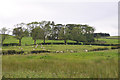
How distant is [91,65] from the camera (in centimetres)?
969

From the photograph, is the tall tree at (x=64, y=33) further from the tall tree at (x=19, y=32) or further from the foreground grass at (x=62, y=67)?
the foreground grass at (x=62, y=67)

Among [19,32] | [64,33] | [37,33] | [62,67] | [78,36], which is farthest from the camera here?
[64,33]

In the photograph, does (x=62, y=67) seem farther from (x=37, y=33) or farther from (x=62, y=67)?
(x=37, y=33)

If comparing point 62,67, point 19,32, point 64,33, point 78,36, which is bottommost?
point 62,67

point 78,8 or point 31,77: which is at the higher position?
point 78,8

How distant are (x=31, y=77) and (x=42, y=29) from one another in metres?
39.6

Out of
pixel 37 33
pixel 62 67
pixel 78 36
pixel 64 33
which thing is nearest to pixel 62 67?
pixel 62 67

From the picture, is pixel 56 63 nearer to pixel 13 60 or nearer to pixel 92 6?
pixel 13 60

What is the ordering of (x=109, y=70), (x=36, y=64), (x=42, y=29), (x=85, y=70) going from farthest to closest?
1. (x=42, y=29)
2. (x=36, y=64)
3. (x=85, y=70)
4. (x=109, y=70)

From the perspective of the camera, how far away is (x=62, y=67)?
34.2 ft

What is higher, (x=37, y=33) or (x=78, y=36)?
(x=37, y=33)

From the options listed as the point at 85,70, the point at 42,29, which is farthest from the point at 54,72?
the point at 42,29

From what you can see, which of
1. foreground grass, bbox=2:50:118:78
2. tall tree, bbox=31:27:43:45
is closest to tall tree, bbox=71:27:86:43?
tall tree, bbox=31:27:43:45

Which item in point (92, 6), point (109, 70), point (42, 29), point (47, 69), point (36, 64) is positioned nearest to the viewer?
point (109, 70)
